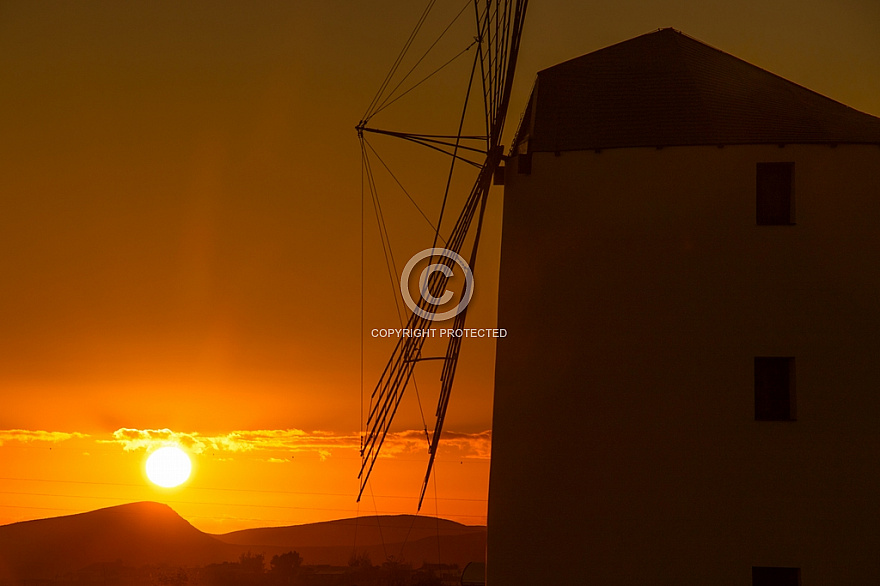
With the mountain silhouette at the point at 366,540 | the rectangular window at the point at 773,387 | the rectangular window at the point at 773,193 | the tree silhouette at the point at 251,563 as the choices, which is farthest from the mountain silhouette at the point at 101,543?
the rectangular window at the point at 773,193

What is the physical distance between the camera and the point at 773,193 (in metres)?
12.5

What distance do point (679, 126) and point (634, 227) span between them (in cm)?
147

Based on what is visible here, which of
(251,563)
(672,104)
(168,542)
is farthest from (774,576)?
(168,542)

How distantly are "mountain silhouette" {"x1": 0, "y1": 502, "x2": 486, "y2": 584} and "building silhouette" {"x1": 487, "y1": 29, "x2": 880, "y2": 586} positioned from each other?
67482 millimetres

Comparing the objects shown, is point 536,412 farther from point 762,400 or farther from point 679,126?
point 679,126

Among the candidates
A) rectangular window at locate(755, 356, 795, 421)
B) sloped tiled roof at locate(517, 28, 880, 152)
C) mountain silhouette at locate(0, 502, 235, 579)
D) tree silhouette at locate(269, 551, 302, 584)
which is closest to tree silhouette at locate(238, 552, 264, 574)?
tree silhouette at locate(269, 551, 302, 584)

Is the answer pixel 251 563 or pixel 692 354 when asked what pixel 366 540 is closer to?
pixel 251 563

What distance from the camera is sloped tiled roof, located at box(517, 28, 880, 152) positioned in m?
12.6

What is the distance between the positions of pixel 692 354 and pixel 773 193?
2302mm

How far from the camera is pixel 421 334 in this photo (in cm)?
1390

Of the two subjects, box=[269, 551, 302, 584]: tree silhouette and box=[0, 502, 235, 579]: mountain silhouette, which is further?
box=[0, 502, 235, 579]: mountain silhouette

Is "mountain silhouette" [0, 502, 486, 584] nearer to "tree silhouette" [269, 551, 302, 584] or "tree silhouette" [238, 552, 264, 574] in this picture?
"tree silhouette" [238, 552, 264, 574]

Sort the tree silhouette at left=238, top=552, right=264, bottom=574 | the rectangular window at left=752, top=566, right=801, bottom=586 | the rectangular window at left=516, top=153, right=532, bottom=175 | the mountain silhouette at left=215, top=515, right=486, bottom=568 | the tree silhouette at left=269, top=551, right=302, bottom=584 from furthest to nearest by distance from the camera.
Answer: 1. the mountain silhouette at left=215, top=515, right=486, bottom=568
2. the tree silhouette at left=238, top=552, right=264, bottom=574
3. the tree silhouette at left=269, top=551, right=302, bottom=584
4. the rectangular window at left=516, top=153, right=532, bottom=175
5. the rectangular window at left=752, top=566, right=801, bottom=586

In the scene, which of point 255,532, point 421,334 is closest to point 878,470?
point 421,334
